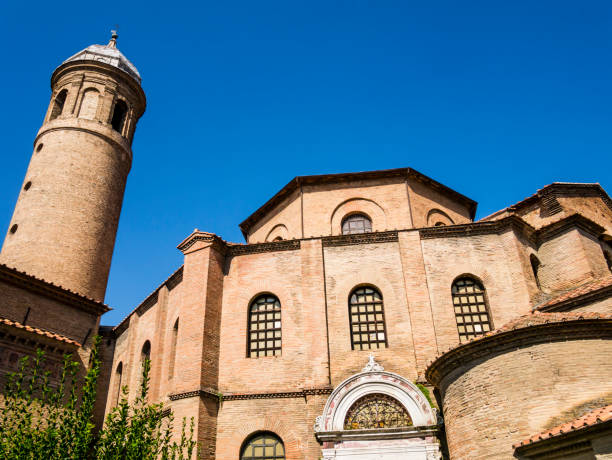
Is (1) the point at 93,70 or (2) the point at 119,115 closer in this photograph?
(1) the point at 93,70

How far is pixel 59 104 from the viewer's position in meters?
21.0

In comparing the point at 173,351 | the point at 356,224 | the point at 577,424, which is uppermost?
the point at 356,224

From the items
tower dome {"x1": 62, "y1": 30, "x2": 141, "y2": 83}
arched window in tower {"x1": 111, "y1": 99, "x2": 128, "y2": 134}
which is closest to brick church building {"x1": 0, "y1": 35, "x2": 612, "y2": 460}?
arched window in tower {"x1": 111, "y1": 99, "x2": 128, "y2": 134}

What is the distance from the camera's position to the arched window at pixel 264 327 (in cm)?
1334

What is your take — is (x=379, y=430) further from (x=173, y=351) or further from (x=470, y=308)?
(x=173, y=351)

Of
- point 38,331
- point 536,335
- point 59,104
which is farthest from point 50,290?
point 536,335

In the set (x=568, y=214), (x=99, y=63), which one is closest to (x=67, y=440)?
(x=568, y=214)

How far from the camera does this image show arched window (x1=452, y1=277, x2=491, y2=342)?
13.0 meters

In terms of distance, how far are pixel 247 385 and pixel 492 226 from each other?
7.62 metres

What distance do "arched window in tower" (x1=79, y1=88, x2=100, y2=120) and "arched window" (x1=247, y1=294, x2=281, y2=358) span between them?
437 inches

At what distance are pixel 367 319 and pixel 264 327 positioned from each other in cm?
269

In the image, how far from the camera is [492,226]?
14.0m

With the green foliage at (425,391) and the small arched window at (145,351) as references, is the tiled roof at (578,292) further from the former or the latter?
the small arched window at (145,351)

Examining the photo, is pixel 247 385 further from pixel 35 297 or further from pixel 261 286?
pixel 35 297
